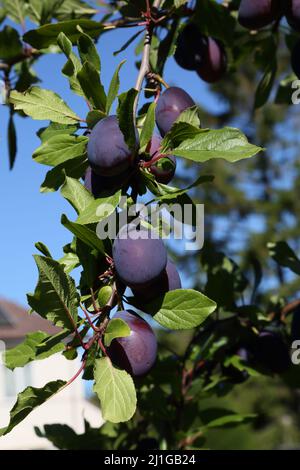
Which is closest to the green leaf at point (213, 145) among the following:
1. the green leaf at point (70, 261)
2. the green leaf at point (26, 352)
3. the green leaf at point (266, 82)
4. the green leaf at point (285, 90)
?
the green leaf at point (70, 261)

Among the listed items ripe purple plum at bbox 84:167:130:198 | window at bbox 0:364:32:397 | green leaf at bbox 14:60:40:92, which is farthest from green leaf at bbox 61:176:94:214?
window at bbox 0:364:32:397

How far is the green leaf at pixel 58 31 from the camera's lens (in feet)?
4.02

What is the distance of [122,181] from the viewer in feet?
3.29

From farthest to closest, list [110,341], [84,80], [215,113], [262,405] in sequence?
[215,113]
[262,405]
[84,80]
[110,341]

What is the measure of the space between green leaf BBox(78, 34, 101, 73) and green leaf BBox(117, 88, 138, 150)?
18 centimetres

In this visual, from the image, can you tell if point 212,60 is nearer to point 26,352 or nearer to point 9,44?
point 9,44

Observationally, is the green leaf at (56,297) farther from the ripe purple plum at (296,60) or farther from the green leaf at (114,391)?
the ripe purple plum at (296,60)

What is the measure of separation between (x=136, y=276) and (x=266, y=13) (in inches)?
28.7

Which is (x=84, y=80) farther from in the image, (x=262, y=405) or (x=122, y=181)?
(x=262, y=405)

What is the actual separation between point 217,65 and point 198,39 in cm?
7

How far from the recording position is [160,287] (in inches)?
39.3

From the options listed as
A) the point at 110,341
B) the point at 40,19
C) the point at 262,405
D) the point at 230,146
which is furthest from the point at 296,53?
the point at 262,405

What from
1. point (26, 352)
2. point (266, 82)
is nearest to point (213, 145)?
point (26, 352)

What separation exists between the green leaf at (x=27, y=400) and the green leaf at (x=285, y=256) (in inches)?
34.6
